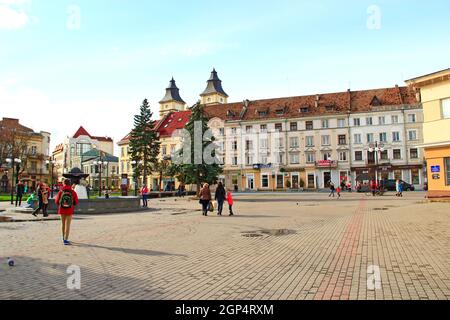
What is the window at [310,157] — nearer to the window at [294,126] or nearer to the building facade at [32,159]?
the window at [294,126]

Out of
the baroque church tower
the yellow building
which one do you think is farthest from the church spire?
the yellow building

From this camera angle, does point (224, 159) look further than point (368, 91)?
Yes

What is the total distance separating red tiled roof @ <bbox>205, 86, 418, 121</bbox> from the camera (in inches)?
2431

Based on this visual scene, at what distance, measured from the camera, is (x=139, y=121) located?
6456 cm

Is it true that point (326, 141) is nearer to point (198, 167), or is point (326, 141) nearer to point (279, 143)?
point (279, 143)

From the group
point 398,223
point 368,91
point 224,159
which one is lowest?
point 398,223

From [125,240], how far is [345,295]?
7.48 metres

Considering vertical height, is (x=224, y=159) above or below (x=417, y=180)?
above

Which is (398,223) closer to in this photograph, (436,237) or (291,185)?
(436,237)

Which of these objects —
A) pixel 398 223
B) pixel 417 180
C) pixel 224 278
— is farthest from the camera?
pixel 417 180

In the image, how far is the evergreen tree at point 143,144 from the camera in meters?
63.5

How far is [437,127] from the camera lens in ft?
79.1

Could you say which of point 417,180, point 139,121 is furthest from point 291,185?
point 139,121
